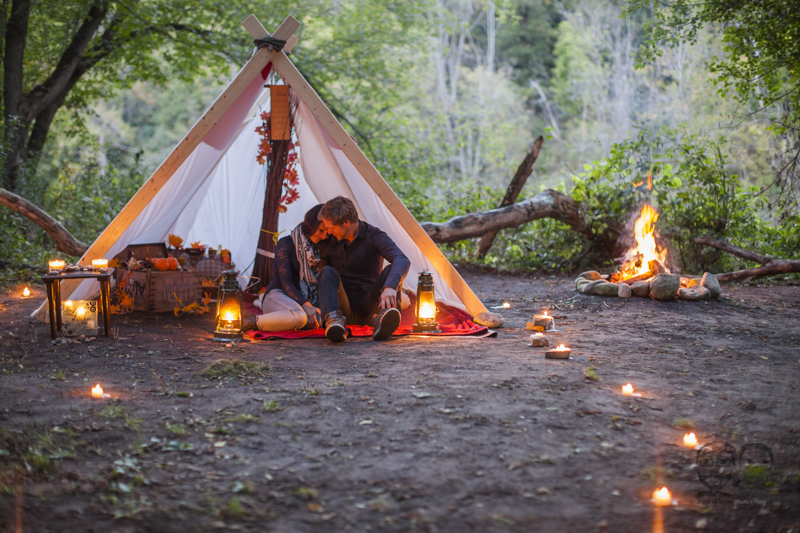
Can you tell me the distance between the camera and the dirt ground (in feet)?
5.96

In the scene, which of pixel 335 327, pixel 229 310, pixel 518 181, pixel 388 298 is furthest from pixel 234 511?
pixel 518 181

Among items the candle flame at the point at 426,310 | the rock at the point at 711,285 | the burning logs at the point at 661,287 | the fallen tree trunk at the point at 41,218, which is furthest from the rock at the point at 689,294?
the fallen tree trunk at the point at 41,218

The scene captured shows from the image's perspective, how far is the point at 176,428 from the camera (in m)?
2.42

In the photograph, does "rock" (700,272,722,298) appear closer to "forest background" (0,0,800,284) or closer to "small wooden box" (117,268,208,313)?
"forest background" (0,0,800,284)

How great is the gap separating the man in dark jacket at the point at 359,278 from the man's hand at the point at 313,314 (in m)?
0.18

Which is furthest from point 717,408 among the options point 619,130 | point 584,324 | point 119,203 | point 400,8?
point 619,130

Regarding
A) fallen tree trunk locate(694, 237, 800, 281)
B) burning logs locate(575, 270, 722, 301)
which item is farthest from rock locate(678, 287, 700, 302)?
fallen tree trunk locate(694, 237, 800, 281)

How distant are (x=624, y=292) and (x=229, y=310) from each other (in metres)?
3.45

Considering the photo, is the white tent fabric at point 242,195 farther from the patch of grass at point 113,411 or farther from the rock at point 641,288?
the patch of grass at point 113,411

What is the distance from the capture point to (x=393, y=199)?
15.1 ft

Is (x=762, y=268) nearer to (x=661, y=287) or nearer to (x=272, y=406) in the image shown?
(x=661, y=287)

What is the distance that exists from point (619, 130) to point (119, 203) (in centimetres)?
1456

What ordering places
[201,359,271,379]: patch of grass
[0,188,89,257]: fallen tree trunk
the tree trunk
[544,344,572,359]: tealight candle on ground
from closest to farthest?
1. [201,359,271,379]: patch of grass
2. [544,344,572,359]: tealight candle on ground
3. [0,188,89,257]: fallen tree trunk
4. the tree trunk

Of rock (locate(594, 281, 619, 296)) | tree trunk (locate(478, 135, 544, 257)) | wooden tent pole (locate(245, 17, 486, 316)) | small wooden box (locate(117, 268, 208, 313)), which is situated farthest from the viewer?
tree trunk (locate(478, 135, 544, 257))
